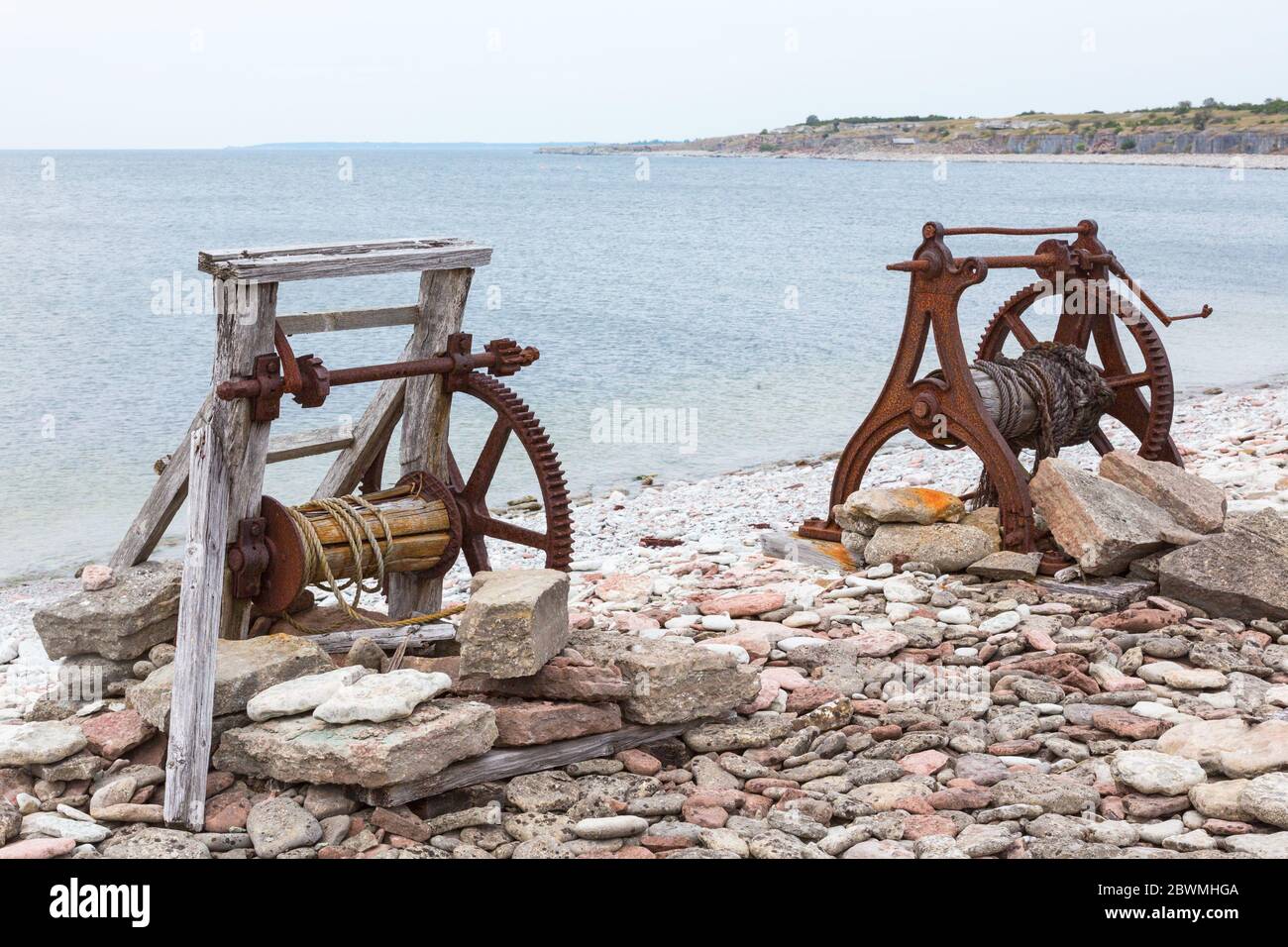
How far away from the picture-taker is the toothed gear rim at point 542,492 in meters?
6.23

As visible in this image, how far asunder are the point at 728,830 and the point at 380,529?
2.36 m

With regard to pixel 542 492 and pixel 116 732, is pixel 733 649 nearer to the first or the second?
pixel 542 492

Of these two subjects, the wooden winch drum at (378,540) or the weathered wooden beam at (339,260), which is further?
the wooden winch drum at (378,540)

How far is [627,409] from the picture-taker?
20922 millimetres

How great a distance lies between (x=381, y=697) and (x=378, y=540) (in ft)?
4.83

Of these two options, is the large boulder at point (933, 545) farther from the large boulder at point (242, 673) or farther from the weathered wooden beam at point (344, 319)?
the large boulder at point (242, 673)

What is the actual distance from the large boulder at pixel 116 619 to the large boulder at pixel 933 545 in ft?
13.5

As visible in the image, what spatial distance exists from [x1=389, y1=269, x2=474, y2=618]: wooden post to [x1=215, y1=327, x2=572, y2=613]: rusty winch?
7 cm

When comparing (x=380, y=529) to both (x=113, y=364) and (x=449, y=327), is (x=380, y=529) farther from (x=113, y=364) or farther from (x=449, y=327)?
(x=113, y=364)

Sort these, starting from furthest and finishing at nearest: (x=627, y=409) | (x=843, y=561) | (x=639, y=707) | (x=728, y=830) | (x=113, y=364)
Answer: (x=113, y=364)
(x=627, y=409)
(x=843, y=561)
(x=639, y=707)
(x=728, y=830)

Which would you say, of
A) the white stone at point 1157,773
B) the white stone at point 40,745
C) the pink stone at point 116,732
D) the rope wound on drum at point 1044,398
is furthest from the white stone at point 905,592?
the white stone at point 40,745

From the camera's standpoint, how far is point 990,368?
8539 mm

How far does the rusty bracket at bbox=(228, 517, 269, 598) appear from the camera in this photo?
5.71 m

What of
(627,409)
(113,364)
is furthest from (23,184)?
(627,409)
